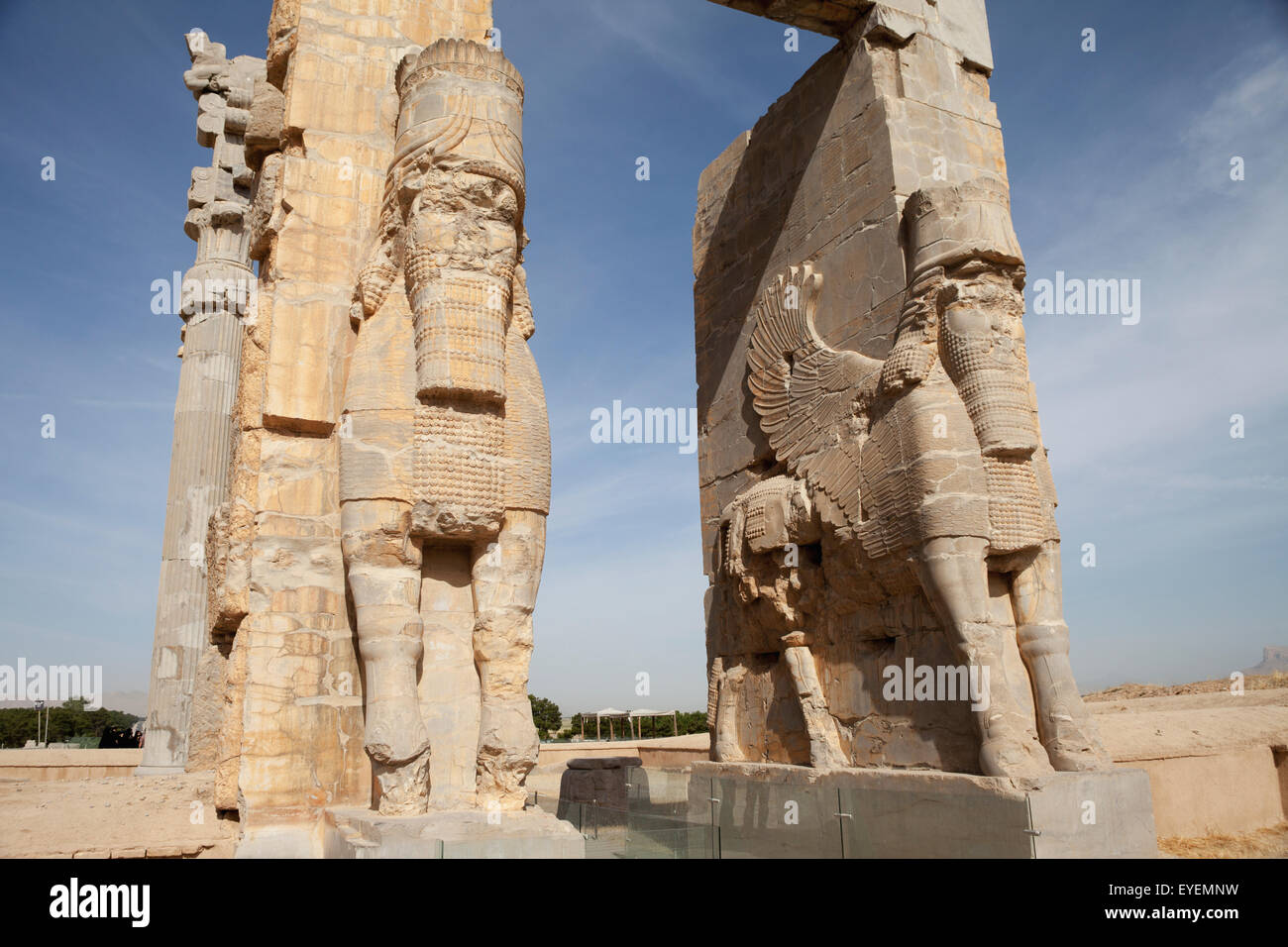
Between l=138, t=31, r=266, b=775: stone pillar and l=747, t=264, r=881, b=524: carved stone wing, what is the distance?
22.8ft

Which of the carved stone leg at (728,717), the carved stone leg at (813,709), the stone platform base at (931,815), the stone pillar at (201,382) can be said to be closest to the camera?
the stone platform base at (931,815)

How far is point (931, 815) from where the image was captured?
5.42m

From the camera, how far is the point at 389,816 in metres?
3.47

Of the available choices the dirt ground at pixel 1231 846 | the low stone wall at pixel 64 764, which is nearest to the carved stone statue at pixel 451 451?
the dirt ground at pixel 1231 846

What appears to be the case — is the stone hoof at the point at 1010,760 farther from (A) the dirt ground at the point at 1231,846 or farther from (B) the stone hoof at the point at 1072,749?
(A) the dirt ground at the point at 1231,846

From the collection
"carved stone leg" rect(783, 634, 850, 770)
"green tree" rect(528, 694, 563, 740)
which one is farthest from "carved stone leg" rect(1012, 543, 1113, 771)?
"green tree" rect(528, 694, 563, 740)

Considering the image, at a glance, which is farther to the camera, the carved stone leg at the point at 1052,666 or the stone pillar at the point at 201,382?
the stone pillar at the point at 201,382

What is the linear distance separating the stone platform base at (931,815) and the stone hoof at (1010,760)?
0.07m

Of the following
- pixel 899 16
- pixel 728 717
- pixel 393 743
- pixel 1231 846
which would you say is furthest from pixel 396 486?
pixel 1231 846

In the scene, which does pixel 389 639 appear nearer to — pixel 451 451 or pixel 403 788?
pixel 403 788

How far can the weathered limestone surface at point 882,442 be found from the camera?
565cm
